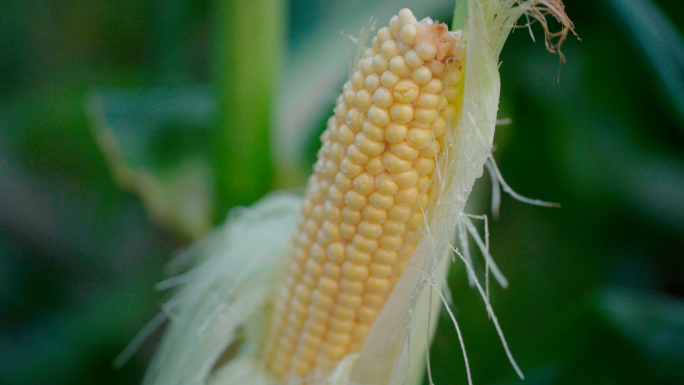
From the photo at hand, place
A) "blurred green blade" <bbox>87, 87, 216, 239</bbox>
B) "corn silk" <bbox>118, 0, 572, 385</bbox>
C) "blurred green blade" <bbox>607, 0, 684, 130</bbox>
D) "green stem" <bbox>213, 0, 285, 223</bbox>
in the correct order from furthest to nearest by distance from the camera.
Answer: "blurred green blade" <bbox>87, 87, 216, 239</bbox>, "green stem" <bbox>213, 0, 285, 223</bbox>, "blurred green blade" <bbox>607, 0, 684, 130</bbox>, "corn silk" <bbox>118, 0, 572, 385</bbox>

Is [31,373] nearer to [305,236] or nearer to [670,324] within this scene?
[305,236]

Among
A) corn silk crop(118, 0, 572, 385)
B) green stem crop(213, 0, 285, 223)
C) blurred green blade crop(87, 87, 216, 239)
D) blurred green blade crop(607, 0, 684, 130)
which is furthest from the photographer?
blurred green blade crop(87, 87, 216, 239)

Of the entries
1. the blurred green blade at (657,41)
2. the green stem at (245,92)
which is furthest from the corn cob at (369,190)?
the blurred green blade at (657,41)

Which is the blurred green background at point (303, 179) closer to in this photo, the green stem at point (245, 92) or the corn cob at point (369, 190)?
the green stem at point (245, 92)

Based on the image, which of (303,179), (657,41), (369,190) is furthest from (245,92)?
(657,41)

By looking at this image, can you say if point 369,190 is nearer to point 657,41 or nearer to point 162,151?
point 657,41

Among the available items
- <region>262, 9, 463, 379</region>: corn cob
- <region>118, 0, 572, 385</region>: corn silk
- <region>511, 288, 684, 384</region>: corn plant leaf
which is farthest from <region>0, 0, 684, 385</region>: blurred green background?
<region>262, 9, 463, 379</region>: corn cob

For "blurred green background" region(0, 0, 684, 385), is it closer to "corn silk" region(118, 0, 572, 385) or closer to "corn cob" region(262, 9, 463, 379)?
"corn silk" region(118, 0, 572, 385)
